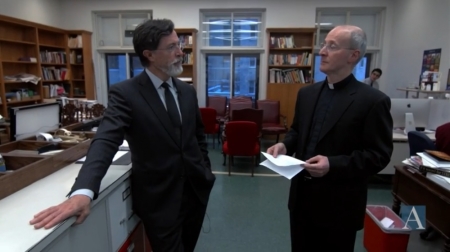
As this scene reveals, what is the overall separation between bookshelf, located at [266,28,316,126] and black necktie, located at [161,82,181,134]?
513 centimetres

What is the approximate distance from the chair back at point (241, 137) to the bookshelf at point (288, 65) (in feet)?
8.63

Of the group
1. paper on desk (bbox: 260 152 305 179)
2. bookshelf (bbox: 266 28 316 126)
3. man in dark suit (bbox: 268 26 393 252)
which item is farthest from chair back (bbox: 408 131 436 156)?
bookshelf (bbox: 266 28 316 126)

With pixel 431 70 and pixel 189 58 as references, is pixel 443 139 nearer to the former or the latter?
pixel 431 70

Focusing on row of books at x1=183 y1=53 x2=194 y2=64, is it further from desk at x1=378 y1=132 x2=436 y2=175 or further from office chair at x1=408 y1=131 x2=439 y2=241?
Result: office chair at x1=408 y1=131 x2=439 y2=241

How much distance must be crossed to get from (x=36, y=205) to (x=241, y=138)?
9.79 ft

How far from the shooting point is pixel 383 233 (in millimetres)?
2055

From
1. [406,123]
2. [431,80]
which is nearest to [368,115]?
[406,123]

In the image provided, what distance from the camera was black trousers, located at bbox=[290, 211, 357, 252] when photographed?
1.47 metres

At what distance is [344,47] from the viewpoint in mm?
1329

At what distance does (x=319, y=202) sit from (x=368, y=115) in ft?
1.66

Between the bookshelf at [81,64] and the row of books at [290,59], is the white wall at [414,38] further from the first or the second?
the bookshelf at [81,64]

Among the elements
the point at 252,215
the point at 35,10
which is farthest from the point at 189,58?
the point at 252,215

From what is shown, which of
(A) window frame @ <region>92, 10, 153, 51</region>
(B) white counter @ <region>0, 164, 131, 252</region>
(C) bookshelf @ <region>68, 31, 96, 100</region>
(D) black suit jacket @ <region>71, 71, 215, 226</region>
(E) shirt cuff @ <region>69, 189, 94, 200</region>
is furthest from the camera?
(A) window frame @ <region>92, 10, 153, 51</region>

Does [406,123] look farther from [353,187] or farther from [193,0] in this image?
[193,0]
